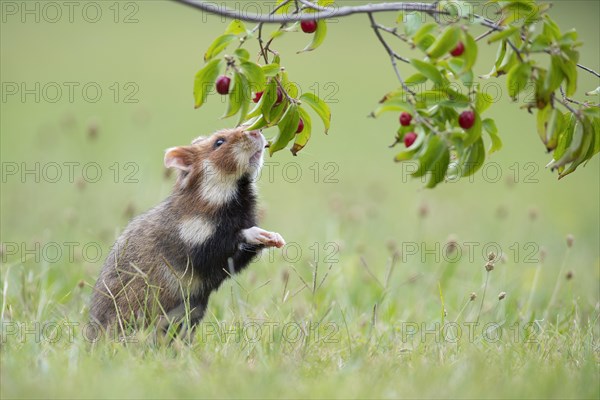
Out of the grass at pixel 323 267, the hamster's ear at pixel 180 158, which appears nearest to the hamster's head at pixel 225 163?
the hamster's ear at pixel 180 158

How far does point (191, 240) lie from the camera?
499 cm

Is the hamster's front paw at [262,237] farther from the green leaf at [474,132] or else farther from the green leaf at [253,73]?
the green leaf at [474,132]

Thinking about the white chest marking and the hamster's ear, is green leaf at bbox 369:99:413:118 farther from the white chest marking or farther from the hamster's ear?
the hamster's ear

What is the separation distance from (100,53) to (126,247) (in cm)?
1358

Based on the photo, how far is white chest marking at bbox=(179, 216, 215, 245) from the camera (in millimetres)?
4973

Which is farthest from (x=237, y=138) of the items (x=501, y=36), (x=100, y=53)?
(x=100, y=53)

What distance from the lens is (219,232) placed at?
5027 millimetres

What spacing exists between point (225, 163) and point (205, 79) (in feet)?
4.41

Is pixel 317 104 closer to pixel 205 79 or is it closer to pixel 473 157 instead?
pixel 205 79

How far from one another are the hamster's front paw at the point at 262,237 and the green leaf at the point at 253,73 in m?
Answer: 1.16

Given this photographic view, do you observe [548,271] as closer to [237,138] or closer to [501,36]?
[237,138]

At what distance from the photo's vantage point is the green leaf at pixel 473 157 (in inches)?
156

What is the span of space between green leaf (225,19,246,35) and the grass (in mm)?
1150

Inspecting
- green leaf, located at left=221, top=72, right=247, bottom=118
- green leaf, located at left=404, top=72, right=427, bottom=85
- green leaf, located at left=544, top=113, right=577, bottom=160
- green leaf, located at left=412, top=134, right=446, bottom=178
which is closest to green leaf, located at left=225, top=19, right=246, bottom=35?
green leaf, located at left=221, top=72, right=247, bottom=118
